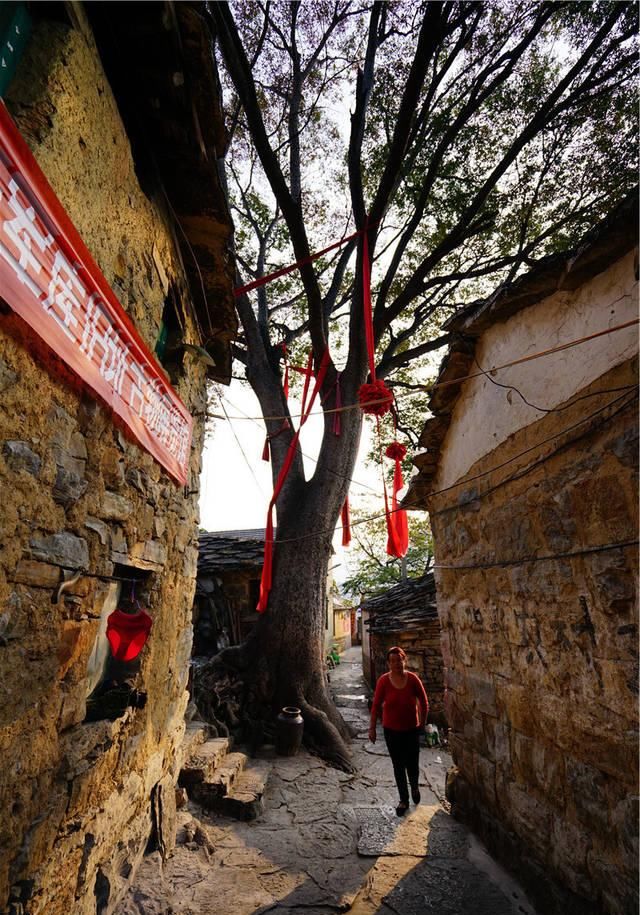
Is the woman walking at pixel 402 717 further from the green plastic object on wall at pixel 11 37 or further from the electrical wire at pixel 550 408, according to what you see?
the green plastic object on wall at pixel 11 37

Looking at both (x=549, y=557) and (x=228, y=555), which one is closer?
(x=549, y=557)

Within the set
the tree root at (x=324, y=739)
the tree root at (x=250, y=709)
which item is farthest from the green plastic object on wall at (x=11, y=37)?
the tree root at (x=324, y=739)

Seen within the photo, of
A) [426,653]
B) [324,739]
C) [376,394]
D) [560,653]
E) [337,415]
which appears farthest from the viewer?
[426,653]

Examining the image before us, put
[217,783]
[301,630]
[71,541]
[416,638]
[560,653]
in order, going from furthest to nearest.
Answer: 1. [416,638]
2. [301,630]
3. [217,783]
4. [560,653]
5. [71,541]

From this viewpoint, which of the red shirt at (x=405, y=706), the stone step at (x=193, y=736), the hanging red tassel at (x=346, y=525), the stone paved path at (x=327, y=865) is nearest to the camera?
the stone paved path at (x=327, y=865)

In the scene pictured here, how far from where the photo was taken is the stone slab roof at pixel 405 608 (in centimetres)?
867

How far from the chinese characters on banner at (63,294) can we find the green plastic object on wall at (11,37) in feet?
1.56

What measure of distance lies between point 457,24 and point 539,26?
4.11ft

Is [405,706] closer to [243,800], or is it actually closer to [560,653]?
[243,800]

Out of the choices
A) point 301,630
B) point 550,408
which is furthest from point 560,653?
point 301,630

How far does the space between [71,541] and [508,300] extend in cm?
282

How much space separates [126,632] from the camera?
2391 mm

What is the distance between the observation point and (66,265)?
171 cm

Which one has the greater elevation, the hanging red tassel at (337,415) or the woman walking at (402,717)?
the hanging red tassel at (337,415)
